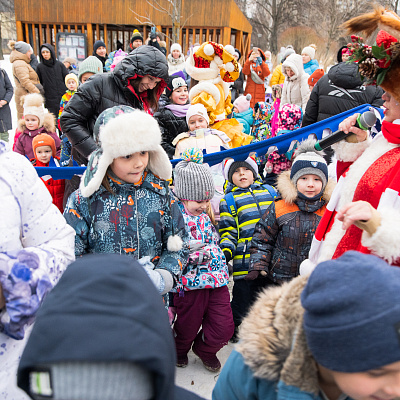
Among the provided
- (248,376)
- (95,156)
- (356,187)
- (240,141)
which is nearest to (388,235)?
(356,187)

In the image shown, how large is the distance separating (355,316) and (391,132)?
1054 mm

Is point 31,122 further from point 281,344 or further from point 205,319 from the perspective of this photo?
point 281,344

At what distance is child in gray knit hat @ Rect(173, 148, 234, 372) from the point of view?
2.72 meters

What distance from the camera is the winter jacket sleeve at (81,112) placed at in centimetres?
302

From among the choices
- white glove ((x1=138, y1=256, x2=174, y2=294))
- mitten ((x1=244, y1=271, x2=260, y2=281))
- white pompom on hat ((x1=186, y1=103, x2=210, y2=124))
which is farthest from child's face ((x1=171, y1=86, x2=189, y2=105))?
white glove ((x1=138, y1=256, x2=174, y2=294))

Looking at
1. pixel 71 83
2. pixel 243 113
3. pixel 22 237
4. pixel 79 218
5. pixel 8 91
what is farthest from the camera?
pixel 71 83

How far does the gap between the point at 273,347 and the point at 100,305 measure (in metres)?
0.52

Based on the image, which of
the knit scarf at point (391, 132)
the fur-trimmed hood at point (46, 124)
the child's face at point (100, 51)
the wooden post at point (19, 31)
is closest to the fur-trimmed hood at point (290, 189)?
the knit scarf at point (391, 132)

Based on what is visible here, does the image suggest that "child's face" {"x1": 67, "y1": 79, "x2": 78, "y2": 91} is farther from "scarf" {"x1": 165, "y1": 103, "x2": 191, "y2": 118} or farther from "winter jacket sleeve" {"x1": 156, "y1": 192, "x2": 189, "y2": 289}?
"winter jacket sleeve" {"x1": 156, "y1": 192, "x2": 189, "y2": 289}

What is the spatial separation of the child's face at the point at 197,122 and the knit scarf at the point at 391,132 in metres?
2.71

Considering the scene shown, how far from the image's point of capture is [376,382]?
0.94 m

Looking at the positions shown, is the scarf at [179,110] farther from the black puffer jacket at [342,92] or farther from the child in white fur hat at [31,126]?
the black puffer jacket at [342,92]

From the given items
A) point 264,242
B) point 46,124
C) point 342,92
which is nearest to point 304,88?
point 342,92

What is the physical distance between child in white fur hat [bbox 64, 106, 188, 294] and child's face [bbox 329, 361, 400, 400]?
3.68ft
